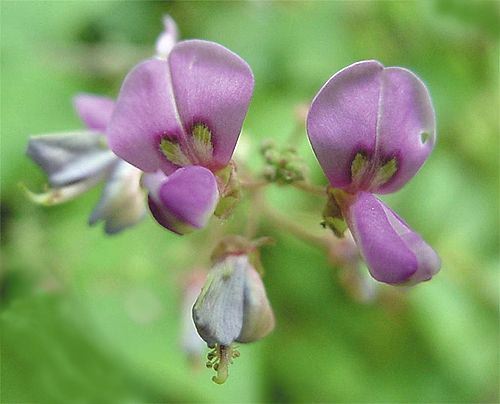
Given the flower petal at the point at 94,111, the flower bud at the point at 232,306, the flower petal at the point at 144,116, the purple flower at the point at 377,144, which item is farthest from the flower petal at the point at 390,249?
the flower petal at the point at 94,111

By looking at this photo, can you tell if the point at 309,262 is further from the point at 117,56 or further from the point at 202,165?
the point at 202,165

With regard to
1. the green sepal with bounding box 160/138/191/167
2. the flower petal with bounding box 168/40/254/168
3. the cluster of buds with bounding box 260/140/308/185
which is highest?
the flower petal with bounding box 168/40/254/168

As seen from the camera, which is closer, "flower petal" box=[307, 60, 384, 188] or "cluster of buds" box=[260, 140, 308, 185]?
"flower petal" box=[307, 60, 384, 188]

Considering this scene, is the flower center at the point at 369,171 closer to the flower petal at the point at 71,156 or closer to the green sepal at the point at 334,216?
the green sepal at the point at 334,216

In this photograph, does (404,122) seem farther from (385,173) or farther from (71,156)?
(71,156)

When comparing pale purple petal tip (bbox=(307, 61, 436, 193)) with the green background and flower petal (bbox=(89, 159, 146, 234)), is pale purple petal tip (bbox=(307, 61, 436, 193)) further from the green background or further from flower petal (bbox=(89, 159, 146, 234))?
the green background

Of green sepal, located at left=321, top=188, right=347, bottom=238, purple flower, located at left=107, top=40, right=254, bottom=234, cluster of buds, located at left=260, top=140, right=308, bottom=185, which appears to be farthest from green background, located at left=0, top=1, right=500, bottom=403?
purple flower, located at left=107, top=40, right=254, bottom=234

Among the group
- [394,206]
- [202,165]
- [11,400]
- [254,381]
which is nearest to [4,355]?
[11,400]
